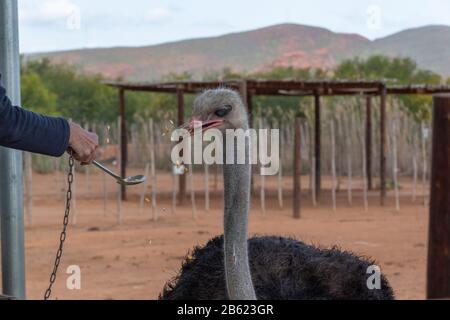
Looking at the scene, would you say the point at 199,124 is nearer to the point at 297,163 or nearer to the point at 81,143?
the point at 81,143

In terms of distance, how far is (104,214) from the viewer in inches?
482

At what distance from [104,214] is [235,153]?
9966 millimetres

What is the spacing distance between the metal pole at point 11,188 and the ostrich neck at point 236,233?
1.18m

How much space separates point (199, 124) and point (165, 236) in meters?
7.68

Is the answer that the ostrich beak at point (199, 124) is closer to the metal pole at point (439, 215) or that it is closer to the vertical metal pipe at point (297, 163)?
the metal pole at point (439, 215)

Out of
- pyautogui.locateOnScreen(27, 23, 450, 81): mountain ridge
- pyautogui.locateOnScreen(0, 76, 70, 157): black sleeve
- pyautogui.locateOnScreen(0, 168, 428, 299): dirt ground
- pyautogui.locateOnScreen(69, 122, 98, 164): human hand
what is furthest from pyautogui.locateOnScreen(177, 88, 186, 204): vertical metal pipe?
pyautogui.locateOnScreen(27, 23, 450, 81): mountain ridge

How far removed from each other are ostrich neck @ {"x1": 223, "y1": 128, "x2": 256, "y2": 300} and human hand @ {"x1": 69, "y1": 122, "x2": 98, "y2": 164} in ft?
1.46

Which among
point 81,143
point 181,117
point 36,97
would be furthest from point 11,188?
point 36,97

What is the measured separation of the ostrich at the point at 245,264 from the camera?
2.41 metres

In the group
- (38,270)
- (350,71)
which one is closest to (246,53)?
(350,71)

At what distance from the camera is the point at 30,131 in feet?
7.88

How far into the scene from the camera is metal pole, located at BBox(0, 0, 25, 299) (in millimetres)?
3270
